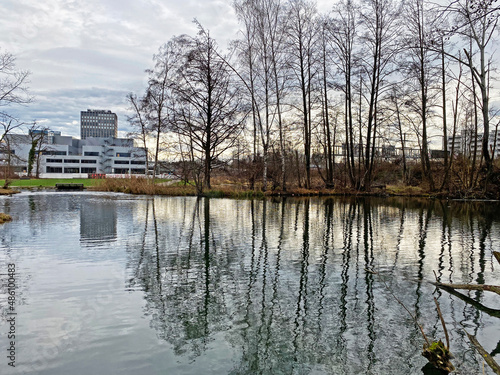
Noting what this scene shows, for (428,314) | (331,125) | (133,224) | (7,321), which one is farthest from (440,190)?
(7,321)

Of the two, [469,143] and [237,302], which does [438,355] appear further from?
[469,143]

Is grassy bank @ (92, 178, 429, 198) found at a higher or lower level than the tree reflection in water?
higher

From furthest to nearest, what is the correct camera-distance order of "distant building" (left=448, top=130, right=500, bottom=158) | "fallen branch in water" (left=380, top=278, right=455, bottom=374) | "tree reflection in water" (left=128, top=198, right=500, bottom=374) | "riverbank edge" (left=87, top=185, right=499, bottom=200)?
"distant building" (left=448, top=130, right=500, bottom=158), "riverbank edge" (left=87, top=185, right=499, bottom=200), "tree reflection in water" (left=128, top=198, right=500, bottom=374), "fallen branch in water" (left=380, top=278, right=455, bottom=374)

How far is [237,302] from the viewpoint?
4.51 metres

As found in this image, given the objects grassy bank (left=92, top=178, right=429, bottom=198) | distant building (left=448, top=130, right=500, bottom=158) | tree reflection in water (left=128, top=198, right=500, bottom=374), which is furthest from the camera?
distant building (left=448, top=130, right=500, bottom=158)

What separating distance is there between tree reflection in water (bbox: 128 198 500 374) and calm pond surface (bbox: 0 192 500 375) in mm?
20

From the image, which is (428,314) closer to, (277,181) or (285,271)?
(285,271)

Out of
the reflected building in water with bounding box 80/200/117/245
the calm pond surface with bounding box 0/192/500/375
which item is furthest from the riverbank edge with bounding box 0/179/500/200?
the calm pond surface with bounding box 0/192/500/375

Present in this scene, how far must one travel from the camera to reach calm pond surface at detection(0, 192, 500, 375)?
3.18m

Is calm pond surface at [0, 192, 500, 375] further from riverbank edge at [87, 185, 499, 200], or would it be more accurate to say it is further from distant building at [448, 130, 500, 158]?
distant building at [448, 130, 500, 158]

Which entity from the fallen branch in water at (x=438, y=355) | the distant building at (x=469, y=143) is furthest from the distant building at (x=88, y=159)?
the fallen branch in water at (x=438, y=355)

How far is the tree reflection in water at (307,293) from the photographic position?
10.9 ft

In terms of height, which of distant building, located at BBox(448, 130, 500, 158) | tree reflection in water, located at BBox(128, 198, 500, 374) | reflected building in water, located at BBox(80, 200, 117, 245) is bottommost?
tree reflection in water, located at BBox(128, 198, 500, 374)

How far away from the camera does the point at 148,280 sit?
543cm
